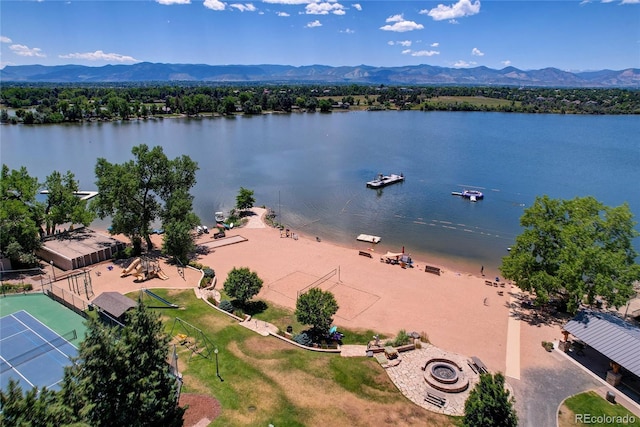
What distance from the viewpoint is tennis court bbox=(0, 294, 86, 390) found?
74.0 ft

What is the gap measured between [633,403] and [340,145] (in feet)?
331

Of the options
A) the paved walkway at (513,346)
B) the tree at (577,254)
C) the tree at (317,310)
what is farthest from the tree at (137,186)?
the tree at (577,254)

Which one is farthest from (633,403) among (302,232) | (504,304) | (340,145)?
(340,145)

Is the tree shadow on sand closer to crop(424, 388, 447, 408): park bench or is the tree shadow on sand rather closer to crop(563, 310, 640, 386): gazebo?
crop(563, 310, 640, 386): gazebo

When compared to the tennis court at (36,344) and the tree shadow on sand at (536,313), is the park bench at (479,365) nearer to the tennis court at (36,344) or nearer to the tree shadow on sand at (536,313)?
the tree shadow on sand at (536,313)

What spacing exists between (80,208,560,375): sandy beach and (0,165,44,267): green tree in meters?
6.21

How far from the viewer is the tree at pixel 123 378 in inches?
593

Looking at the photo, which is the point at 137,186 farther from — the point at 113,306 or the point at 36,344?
the point at 36,344

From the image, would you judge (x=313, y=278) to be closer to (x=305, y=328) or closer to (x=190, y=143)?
(x=305, y=328)

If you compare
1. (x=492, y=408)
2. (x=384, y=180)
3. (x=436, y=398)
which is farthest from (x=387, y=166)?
(x=492, y=408)

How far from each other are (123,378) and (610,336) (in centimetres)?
2732

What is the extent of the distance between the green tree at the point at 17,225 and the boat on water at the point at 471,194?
62375 mm

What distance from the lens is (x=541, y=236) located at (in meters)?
33.4

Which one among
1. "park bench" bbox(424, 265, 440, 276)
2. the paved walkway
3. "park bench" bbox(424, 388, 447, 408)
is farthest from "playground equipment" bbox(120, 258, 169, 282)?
the paved walkway
